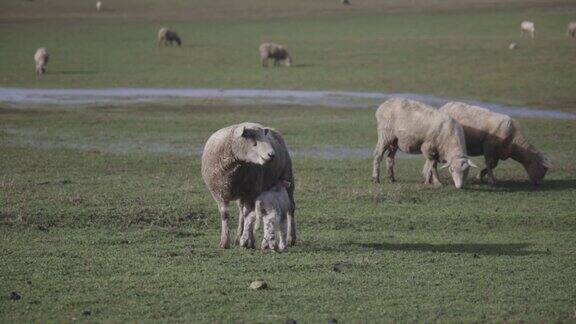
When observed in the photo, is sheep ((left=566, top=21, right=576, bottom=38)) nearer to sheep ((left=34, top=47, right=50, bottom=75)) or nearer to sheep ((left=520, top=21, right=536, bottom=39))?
sheep ((left=520, top=21, right=536, bottom=39))

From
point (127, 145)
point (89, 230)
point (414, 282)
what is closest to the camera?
point (414, 282)

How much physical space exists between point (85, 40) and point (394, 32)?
18125mm

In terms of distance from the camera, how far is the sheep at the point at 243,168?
12727 mm

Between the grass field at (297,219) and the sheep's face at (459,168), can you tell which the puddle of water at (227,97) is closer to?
the grass field at (297,219)

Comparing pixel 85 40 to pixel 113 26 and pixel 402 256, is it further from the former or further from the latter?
pixel 402 256

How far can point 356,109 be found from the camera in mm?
31609

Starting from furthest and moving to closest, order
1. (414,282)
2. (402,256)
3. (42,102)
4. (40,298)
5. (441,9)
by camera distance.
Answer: (441,9)
(42,102)
(402,256)
(414,282)
(40,298)

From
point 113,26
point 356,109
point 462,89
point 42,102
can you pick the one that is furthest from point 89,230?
point 113,26

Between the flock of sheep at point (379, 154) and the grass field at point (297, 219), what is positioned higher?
the flock of sheep at point (379, 154)

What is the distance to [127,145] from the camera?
2391cm

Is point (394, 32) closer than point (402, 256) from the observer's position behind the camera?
No

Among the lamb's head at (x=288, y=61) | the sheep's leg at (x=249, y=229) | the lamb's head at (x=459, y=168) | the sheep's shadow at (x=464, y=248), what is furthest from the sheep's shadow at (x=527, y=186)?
the lamb's head at (x=288, y=61)

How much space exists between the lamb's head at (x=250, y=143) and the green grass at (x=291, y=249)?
3.87 feet

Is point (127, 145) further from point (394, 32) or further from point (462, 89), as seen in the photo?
point (394, 32)
